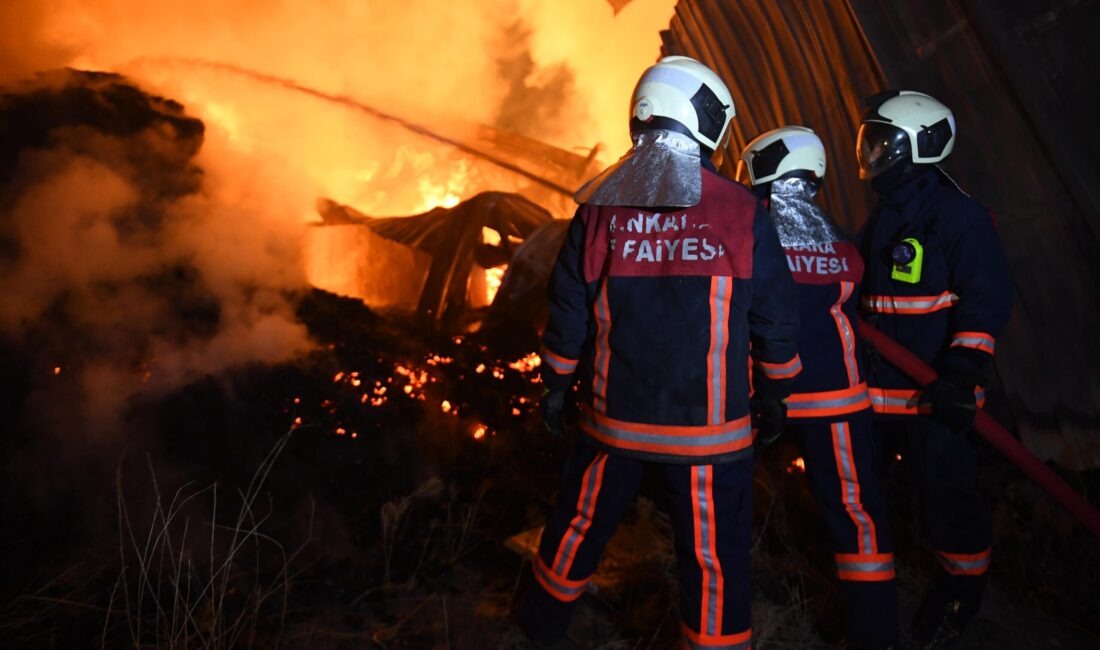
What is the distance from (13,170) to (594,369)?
467cm

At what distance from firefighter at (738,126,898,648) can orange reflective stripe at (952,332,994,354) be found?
15.0 inches

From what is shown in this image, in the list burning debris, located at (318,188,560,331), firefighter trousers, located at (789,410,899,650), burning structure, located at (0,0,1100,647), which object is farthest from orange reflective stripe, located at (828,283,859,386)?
burning debris, located at (318,188,560,331)

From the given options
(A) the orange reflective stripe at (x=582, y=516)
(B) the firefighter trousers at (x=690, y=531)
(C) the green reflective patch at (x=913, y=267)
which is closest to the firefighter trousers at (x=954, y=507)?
(C) the green reflective patch at (x=913, y=267)

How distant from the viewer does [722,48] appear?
5.79 metres

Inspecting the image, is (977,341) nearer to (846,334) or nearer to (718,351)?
(846,334)

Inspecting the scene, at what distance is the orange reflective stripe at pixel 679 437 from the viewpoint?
211cm

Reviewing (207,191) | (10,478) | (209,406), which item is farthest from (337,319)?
(10,478)

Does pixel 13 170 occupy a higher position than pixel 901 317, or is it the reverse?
pixel 13 170

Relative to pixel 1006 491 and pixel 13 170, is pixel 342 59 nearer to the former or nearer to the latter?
pixel 13 170

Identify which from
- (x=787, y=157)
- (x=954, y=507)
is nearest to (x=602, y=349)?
(x=787, y=157)

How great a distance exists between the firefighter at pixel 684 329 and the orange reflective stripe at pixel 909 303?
90 cm

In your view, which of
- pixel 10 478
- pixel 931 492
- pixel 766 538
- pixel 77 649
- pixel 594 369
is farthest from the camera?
pixel 766 538

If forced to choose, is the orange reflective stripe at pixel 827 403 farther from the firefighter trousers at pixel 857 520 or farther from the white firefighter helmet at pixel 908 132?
the white firefighter helmet at pixel 908 132

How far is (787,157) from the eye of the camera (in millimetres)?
2879
